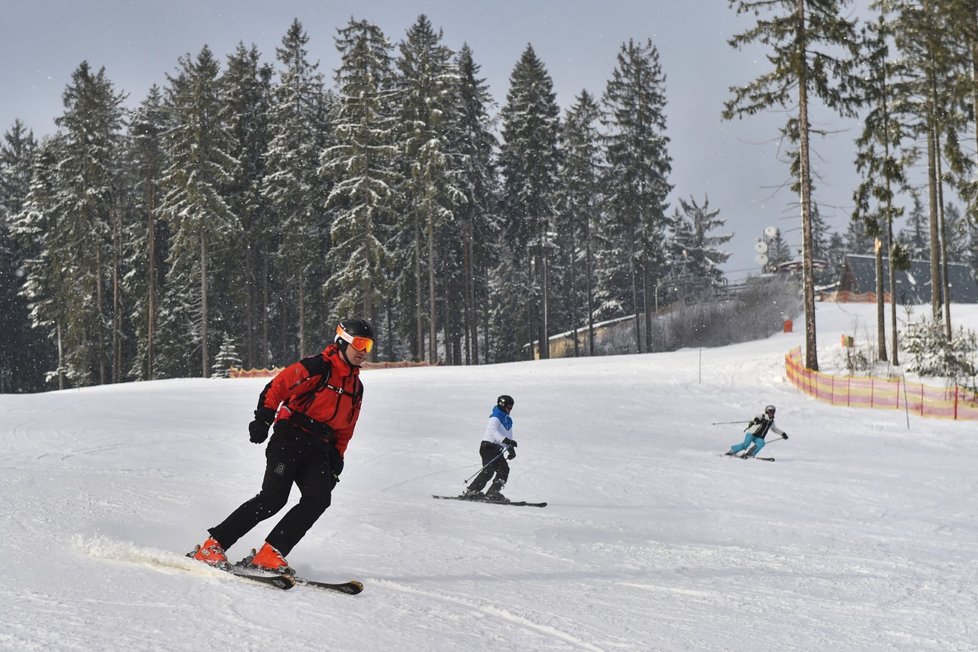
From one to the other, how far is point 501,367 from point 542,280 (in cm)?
1970

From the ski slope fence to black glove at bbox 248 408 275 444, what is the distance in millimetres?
20406

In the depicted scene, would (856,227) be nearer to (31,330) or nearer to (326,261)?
(326,261)

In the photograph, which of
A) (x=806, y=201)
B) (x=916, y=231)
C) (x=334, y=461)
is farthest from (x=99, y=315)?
(x=916, y=231)

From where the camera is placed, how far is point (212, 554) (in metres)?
5.25

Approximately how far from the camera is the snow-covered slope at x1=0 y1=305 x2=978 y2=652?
4.45 meters

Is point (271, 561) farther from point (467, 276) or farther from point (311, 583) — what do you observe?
point (467, 276)

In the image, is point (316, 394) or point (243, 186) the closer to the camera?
point (316, 394)

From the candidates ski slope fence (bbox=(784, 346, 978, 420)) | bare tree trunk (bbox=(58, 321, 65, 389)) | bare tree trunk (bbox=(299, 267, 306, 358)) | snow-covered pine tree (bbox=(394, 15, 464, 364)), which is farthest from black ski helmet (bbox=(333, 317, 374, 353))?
bare tree trunk (bbox=(58, 321, 65, 389))

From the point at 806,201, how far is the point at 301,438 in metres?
25.7

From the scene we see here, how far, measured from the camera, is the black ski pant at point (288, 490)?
535cm

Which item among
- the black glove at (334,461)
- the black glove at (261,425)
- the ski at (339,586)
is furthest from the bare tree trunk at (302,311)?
the ski at (339,586)

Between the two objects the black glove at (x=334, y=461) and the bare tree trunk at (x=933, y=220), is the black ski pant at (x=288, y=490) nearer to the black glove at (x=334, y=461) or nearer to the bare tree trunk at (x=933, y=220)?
the black glove at (x=334, y=461)

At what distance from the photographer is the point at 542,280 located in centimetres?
5238

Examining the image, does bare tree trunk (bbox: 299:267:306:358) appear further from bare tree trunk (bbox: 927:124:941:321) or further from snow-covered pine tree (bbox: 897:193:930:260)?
snow-covered pine tree (bbox: 897:193:930:260)
